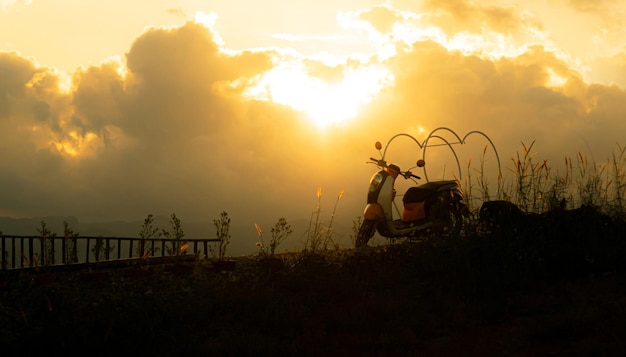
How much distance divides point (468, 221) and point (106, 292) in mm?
4784

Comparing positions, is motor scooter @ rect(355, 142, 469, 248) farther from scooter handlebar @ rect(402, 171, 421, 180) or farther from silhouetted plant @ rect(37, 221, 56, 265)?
silhouetted plant @ rect(37, 221, 56, 265)

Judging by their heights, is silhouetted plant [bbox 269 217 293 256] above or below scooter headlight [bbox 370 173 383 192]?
below

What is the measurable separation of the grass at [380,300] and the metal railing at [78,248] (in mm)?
1871

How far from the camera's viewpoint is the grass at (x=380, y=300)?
5781 millimetres

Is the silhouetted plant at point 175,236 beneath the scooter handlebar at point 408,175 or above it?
beneath

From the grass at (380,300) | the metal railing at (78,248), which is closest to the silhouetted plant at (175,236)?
the metal railing at (78,248)

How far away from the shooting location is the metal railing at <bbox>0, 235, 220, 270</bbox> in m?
10.4

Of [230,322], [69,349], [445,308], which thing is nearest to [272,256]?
[230,322]

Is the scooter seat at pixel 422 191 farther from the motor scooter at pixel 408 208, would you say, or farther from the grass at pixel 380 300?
the grass at pixel 380 300

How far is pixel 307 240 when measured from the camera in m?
9.15

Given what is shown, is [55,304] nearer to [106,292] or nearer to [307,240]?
[106,292]

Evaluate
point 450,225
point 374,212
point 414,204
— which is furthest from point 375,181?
point 450,225

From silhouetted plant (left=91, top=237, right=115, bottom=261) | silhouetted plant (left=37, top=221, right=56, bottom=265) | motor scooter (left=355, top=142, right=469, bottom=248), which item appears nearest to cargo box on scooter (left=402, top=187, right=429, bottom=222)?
motor scooter (left=355, top=142, right=469, bottom=248)

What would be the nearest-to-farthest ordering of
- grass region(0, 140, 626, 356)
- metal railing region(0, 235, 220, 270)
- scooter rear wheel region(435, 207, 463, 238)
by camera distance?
grass region(0, 140, 626, 356)
scooter rear wheel region(435, 207, 463, 238)
metal railing region(0, 235, 220, 270)
